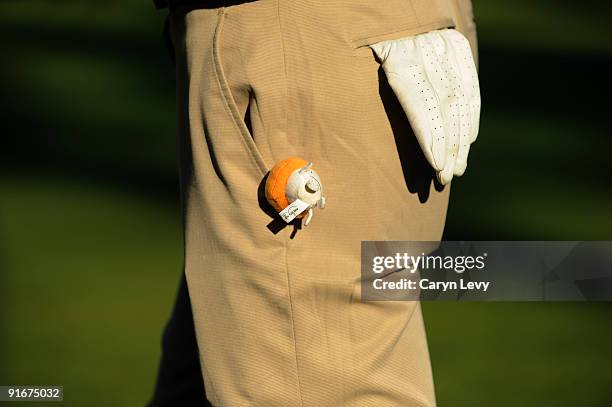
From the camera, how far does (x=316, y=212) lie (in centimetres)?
123

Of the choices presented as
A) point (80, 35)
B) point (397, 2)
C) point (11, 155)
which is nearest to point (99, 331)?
point (11, 155)

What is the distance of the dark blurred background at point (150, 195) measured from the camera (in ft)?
7.45

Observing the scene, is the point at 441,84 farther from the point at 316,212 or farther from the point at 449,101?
the point at 316,212

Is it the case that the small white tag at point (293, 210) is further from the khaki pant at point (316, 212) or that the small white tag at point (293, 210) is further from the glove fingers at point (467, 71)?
the glove fingers at point (467, 71)

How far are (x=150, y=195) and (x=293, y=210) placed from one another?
1907 mm

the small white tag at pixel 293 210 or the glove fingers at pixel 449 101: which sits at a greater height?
the glove fingers at pixel 449 101

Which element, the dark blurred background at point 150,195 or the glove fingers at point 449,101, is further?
the dark blurred background at point 150,195

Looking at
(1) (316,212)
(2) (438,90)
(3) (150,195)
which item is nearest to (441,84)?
(2) (438,90)

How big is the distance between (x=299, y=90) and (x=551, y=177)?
2.06 metres

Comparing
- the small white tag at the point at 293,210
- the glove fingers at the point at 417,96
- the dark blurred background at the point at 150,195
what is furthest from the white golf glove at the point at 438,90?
the dark blurred background at the point at 150,195

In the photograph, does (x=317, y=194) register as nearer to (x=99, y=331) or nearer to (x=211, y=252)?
(x=211, y=252)

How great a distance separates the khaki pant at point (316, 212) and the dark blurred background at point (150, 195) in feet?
3.09

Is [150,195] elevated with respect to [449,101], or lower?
lower

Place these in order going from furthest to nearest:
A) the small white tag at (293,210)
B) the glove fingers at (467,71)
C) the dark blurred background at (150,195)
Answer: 1. the dark blurred background at (150,195)
2. the glove fingers at (467,71)
3. the small white tag at (293,210)
